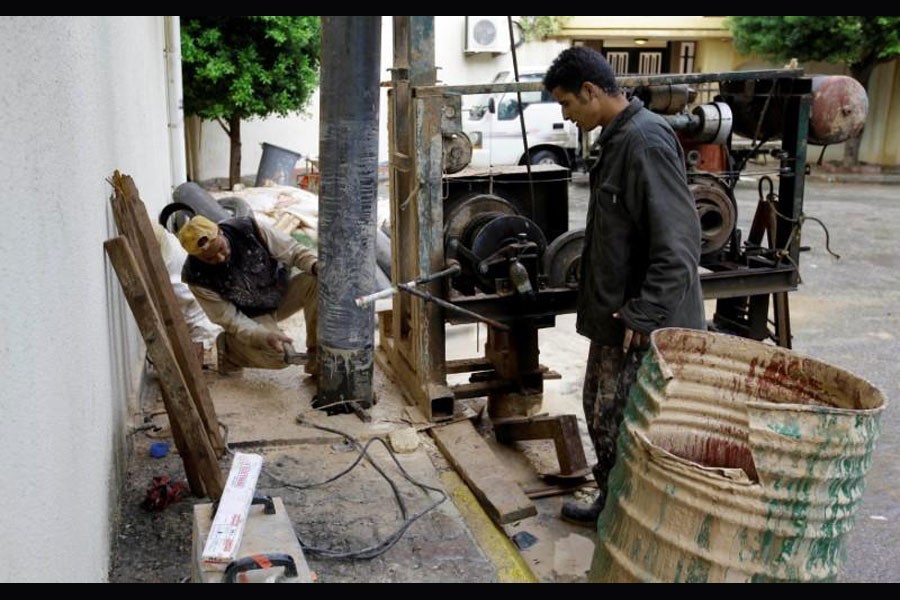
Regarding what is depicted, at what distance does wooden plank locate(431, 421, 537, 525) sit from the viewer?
385 centimetres

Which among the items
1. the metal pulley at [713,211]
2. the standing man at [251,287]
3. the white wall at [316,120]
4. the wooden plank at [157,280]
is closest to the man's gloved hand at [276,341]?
the standing man at [251,287]

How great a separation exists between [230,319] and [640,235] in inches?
105

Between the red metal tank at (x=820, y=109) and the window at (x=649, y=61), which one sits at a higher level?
the window at (x=649, y=61)

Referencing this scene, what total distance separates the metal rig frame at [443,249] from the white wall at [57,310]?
1492mm

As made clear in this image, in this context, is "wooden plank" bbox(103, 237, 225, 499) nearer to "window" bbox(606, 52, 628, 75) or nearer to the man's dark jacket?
the man's dark jacket

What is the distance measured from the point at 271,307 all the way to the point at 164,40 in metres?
5.17

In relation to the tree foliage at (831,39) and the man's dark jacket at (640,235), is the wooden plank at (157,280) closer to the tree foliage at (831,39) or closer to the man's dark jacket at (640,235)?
the man's dark jacket at (640,235)

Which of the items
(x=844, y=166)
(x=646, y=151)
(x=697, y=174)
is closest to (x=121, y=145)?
(x=646, y=151)

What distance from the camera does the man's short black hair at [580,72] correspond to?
11.6 feet

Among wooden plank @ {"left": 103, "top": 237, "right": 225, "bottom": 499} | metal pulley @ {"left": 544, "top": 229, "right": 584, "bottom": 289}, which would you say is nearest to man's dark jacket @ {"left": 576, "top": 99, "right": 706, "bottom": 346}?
metal pulley @ {"left": 544, "top": 229, "right": 584, "bottom": 289}

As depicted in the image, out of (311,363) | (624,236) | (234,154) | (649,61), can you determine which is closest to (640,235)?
(624,236)

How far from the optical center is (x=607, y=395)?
12.5 feet

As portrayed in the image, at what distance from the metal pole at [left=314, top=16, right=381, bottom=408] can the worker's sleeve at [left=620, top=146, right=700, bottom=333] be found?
5.43 ft

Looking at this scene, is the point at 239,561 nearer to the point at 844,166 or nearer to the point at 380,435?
the point at 380,435
